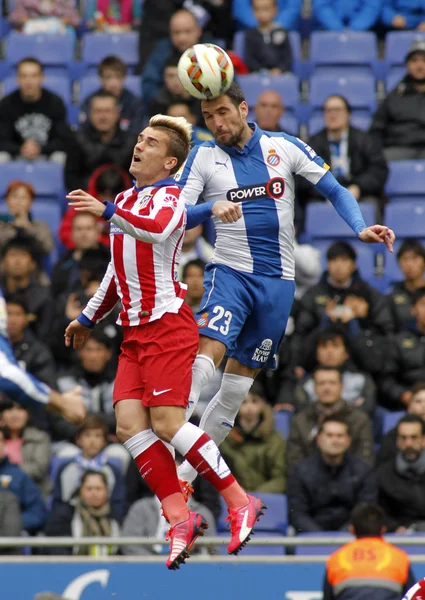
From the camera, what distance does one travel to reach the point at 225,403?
25.0 ft

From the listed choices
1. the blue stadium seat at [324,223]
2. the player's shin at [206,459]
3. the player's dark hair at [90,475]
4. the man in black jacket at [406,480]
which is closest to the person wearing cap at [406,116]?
the blue stadium seat at [324,223]

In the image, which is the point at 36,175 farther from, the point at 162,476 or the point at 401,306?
the point at 162,476

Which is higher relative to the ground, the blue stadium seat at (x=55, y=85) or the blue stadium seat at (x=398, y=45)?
the blue stadium seat at (x=398, y=45)

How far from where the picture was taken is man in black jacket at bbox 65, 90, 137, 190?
41.4 ft

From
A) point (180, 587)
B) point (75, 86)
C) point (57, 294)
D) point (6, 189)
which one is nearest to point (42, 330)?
point (57, 294)

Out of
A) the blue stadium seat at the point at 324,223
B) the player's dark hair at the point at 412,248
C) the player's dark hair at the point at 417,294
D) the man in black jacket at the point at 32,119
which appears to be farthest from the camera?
the man in black jacket at the point at 32,119

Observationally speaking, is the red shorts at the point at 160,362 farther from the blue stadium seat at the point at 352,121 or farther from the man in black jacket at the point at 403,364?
the blue stadium seat at the point at 352,121

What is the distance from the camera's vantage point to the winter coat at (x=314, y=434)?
1040cm

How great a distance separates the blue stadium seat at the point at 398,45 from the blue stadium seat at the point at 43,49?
11.2 ft

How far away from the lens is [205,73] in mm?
7082

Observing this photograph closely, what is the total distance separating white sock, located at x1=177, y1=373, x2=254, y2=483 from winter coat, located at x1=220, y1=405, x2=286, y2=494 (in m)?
2.77

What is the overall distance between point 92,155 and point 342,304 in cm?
291

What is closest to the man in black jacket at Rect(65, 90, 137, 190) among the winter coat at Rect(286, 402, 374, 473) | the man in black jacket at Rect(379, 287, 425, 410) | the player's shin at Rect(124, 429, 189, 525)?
the man in black jacket at Rect(379, 287, 425, 410)

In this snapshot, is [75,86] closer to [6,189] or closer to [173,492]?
[6,189]
